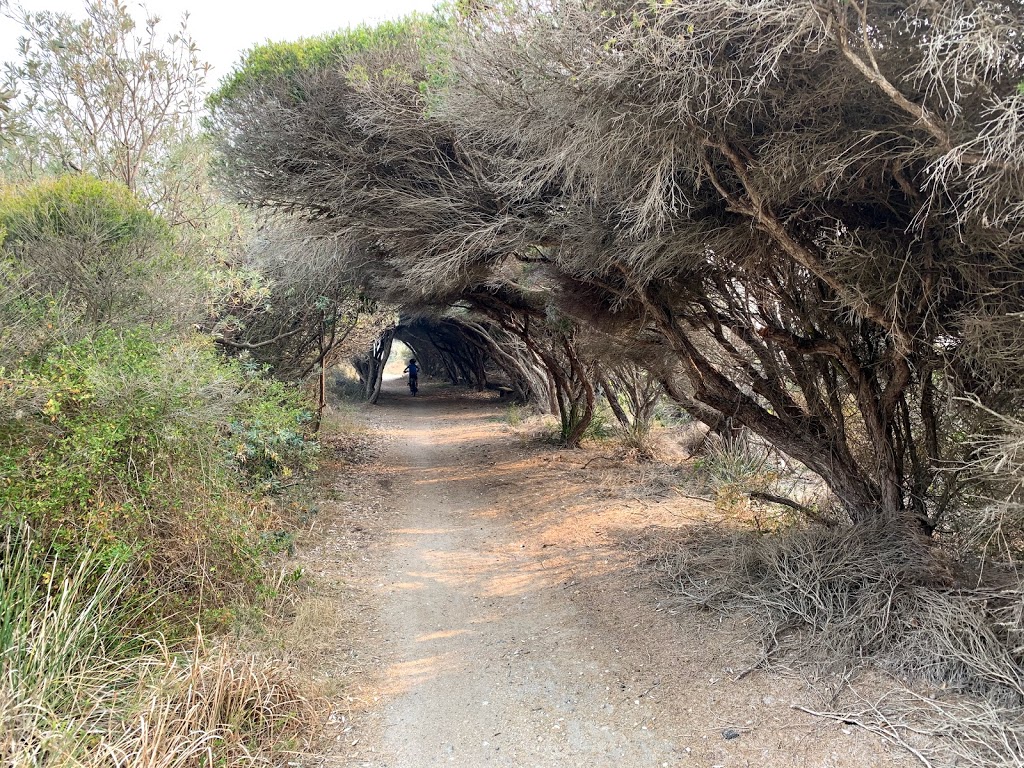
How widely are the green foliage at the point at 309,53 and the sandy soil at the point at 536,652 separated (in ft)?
16.6

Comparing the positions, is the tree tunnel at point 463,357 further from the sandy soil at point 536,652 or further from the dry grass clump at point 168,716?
the dry grass clump at point 168,716

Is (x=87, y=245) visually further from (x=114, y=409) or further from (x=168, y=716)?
(x=168, y=716)

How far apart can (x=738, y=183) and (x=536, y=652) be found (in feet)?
11.7

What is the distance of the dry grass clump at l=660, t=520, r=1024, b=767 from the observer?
3010mm

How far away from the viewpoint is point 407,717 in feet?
12.1

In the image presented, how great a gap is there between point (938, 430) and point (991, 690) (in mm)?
2086

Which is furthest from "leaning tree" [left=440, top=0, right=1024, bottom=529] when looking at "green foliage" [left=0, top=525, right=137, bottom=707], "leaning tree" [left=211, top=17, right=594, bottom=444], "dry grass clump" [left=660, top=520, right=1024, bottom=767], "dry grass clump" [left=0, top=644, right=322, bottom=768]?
"green foliage" [left=0, top=525, right=137, bottom=707]

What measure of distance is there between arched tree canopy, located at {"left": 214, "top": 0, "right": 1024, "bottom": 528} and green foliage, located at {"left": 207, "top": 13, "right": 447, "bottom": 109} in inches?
1.9

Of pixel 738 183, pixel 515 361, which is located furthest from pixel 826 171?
pixel 515 361

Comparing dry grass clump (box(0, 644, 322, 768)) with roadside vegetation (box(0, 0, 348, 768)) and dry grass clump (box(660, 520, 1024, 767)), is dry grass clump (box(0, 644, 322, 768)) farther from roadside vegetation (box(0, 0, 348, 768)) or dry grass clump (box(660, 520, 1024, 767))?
dry grass clump (box(660, 520, 1024, 767))

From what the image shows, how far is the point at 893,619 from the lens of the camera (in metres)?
3.81

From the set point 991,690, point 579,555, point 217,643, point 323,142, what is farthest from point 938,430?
point 323,142

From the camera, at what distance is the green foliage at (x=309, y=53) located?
654 cm

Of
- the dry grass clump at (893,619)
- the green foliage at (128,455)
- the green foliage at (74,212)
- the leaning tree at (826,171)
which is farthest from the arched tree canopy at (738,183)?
the green foliage at (128,455)
